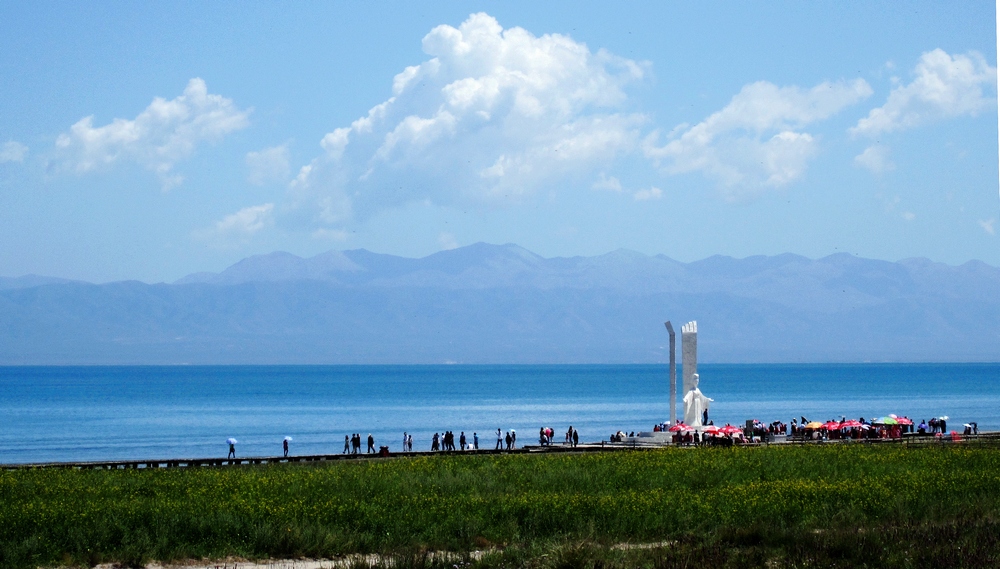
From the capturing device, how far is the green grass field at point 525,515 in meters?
21.5

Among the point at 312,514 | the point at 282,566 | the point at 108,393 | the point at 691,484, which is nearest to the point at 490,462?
the point at 691,484

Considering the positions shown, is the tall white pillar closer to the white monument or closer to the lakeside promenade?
the white monument

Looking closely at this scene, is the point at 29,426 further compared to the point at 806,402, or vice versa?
the point at 806,402

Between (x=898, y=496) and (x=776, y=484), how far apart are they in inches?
132

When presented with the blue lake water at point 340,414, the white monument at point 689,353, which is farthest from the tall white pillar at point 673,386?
the blue lake water at point 340,414

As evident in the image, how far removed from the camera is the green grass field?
21547mm

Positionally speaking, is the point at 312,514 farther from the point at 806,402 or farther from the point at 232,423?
the point at 806,402

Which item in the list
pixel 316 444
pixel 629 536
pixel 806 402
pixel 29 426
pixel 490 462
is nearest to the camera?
pixel 629 536

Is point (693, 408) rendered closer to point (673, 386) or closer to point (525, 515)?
point (673, 386)

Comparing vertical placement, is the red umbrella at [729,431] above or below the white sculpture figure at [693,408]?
below

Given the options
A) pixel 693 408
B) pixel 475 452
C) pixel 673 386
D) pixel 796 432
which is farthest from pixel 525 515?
pixel 796 432

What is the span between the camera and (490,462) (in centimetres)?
3838

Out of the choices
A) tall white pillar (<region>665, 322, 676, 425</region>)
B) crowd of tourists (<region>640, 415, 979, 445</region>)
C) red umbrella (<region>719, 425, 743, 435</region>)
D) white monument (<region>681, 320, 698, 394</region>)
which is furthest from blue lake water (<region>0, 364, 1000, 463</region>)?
red umbrella (<region>719, 425, 743, 435</region>)

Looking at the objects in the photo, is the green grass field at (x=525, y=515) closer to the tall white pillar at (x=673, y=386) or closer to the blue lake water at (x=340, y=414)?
the tall white pillar at (x=673, y=386)
